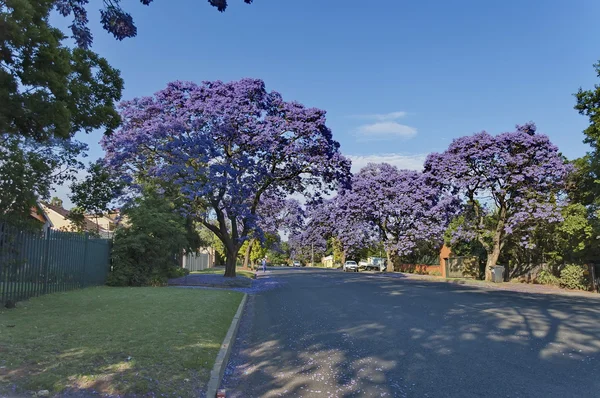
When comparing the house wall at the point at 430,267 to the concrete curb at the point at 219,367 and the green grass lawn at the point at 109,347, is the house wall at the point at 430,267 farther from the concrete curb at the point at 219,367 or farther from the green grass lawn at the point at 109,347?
the concrete curb at the point at 219,367

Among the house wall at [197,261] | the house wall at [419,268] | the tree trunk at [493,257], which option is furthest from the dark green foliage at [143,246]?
the house wall at [419,268]

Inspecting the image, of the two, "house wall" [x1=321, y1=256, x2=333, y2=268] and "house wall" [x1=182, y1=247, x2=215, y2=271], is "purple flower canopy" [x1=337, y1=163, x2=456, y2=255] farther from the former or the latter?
"house wall" [x1=321, y1=256, x2=333, y2=268]

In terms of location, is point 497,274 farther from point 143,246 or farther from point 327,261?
point 327,261

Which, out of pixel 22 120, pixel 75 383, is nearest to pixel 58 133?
pixel 22 120

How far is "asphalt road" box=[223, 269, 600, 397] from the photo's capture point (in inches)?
241

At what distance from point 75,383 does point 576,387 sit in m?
5.94

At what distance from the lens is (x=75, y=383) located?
215 inches

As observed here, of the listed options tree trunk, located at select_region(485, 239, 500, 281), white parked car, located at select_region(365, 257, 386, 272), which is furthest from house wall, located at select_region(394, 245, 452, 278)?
tree trunk, located at select_region(485, 239, 500, 281)

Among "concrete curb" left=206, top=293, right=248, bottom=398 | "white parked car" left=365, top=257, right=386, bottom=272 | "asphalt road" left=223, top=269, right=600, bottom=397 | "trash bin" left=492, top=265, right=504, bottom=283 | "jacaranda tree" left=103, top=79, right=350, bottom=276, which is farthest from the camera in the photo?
"white parked car" left=365, top=257, right=386, bottom=272

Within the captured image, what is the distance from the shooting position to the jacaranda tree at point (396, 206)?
1630 inches

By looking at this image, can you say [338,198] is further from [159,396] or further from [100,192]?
[159,396]

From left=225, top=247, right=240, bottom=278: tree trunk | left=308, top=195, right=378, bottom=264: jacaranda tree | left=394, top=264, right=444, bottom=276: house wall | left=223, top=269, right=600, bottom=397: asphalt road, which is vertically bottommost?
left=223, top=269, right=600, bottom=397: asphalt road

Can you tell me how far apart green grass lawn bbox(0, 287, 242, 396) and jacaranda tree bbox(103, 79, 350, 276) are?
473 inches

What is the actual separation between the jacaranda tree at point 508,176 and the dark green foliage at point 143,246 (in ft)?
60.0
